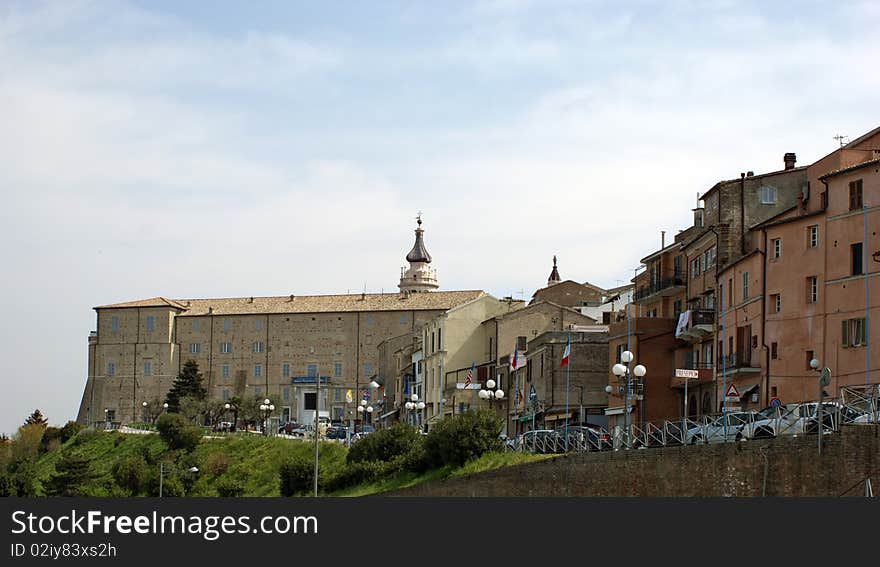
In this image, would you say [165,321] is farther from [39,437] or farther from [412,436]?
[412,436]

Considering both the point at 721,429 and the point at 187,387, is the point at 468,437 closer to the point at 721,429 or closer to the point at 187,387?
the point at 721,429

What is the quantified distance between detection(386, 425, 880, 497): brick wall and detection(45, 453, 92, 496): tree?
5231 cm

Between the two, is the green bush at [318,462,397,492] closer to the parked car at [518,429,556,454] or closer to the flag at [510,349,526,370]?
the parked car at [518,429,556,454]

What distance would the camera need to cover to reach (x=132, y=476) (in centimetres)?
9738

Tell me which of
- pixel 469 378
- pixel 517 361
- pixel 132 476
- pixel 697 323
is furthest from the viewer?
pixel 132 476

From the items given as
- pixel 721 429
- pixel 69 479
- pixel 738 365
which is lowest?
pixel 69 479

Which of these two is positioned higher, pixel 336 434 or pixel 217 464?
pixel 336 434

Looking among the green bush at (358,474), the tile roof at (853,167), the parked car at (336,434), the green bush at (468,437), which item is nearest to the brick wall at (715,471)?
the green bush at (468,437)

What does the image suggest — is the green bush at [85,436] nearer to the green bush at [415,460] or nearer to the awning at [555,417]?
the awning at [555,417]

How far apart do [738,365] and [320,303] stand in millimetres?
93787

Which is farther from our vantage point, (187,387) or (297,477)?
(187,387)

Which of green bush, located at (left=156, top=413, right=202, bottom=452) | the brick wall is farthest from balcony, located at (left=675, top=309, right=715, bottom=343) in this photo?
green bush, located at (left=156, top=413, right=202, bottom=452)

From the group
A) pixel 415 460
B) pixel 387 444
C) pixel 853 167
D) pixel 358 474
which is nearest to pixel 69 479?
pixel 358 474

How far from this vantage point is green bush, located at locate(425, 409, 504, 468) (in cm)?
5791
